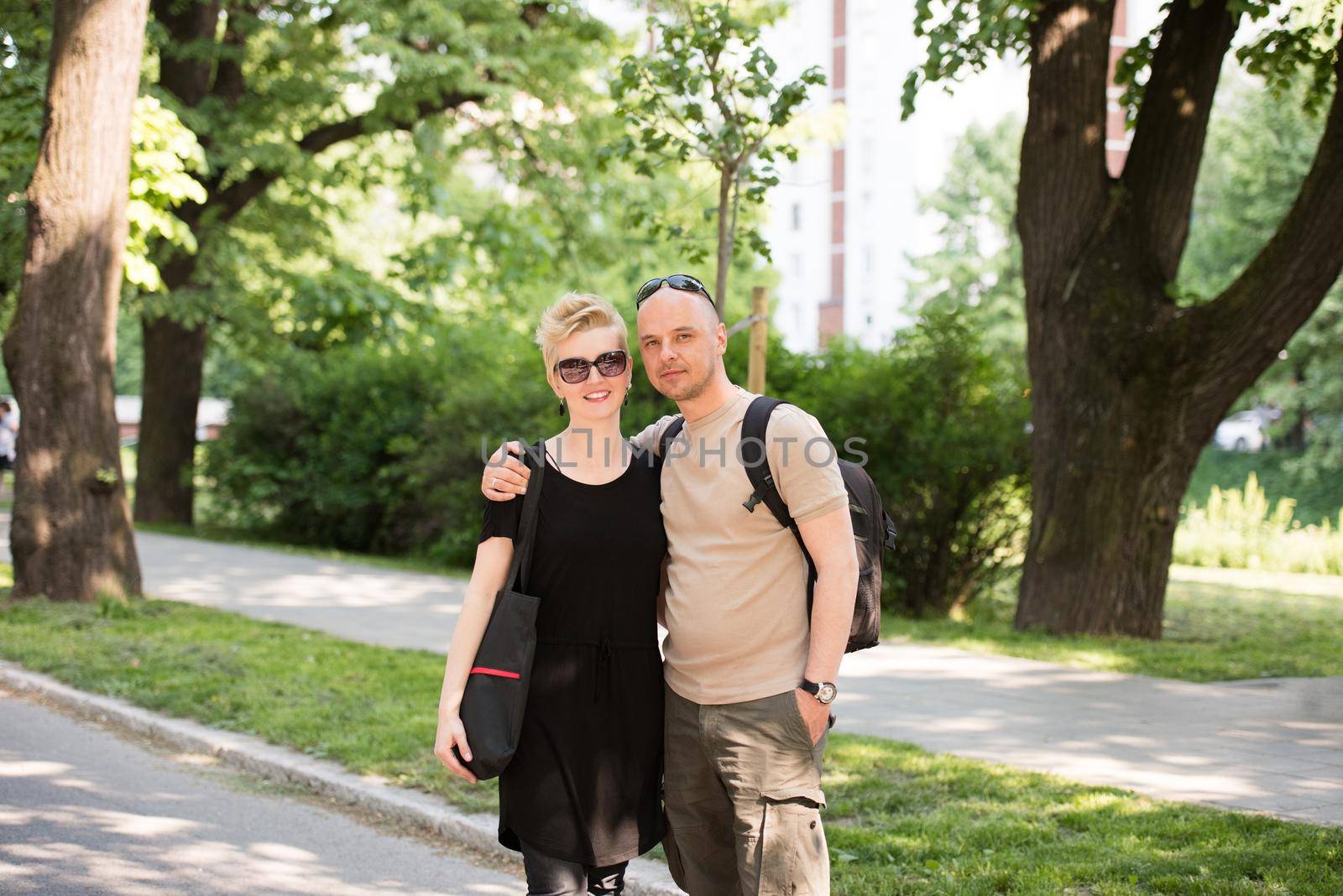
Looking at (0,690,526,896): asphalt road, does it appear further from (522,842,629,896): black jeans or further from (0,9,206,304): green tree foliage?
(0,9,206,304): green tree foliage

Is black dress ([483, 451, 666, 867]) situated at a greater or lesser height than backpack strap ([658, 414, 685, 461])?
lesser

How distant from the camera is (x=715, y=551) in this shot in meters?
3.20

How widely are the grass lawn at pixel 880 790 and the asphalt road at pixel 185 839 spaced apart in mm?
446

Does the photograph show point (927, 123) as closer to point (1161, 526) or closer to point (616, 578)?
point (1161, 526)

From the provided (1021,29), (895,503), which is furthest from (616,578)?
(895,503)

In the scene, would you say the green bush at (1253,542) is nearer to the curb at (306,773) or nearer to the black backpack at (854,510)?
the curb at (306,773)

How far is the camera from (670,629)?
3.27 m

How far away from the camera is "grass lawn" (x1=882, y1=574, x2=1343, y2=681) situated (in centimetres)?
940

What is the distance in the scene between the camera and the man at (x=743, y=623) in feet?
10.3

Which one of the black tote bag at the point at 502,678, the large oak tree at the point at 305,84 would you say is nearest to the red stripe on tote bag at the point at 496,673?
the black tote bag at the point at 502,678

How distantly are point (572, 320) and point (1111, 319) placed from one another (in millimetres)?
8197

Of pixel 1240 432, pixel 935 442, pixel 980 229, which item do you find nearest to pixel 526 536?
pixel 935 442

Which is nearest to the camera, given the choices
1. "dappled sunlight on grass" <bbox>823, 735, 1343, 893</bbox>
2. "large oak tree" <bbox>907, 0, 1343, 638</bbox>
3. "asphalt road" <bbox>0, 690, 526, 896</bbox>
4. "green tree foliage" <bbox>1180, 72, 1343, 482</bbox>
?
"dappled sunlight on grass" <bbox>823, 735, 1343, 893</bbox>

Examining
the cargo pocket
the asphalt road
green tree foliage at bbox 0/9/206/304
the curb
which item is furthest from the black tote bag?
green tree foliage at bbox 0/9/206/304
